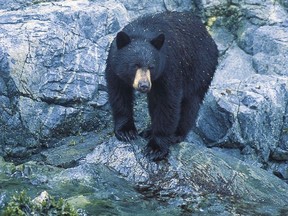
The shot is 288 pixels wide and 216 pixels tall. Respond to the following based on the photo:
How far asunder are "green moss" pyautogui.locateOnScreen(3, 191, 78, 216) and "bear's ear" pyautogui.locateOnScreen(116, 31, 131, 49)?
87.1 inches

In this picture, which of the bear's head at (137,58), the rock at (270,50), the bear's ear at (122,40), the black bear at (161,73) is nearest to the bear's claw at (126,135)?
A: the black bear at (161,73)

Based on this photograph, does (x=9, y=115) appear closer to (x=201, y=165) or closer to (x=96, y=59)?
(x=96, y=59)

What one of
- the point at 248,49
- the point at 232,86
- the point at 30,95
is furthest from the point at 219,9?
the point at 30,95

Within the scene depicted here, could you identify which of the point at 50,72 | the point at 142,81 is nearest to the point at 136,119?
the point at 50,72

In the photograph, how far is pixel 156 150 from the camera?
879cm

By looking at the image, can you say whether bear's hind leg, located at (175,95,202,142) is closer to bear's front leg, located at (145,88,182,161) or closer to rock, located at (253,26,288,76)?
bear's front leg, located at (145,88,182,161)

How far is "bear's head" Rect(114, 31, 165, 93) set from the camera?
27.5 feet

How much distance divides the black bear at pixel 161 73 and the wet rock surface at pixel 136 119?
28cm

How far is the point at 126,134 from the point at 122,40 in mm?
1197

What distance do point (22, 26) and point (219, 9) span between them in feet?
11.7

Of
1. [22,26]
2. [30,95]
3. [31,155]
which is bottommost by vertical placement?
[31,155]

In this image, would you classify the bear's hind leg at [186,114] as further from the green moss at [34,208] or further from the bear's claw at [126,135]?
the green moss at [34,208]

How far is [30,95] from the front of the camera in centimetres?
1060

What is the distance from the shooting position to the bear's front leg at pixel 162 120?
875cm
